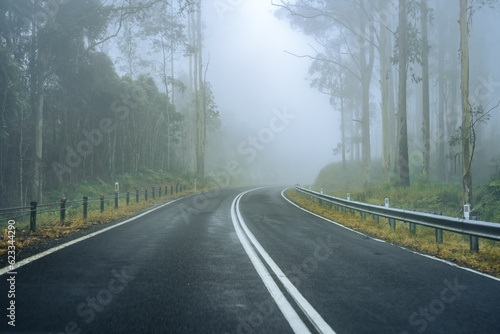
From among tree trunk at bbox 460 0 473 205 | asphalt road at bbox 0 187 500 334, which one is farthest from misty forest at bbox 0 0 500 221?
asphalt road at bbox 0 187 500 334

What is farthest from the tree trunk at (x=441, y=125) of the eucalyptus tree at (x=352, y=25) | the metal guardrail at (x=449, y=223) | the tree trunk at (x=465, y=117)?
the metal guardrail at (x=449, y=223)

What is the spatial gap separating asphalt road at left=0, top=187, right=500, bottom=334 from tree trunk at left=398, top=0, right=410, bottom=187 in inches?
536

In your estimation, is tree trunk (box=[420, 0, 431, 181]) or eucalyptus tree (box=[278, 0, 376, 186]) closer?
tree trunk (box=[420, 0, 431, 181])

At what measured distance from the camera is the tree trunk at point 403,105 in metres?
20.3

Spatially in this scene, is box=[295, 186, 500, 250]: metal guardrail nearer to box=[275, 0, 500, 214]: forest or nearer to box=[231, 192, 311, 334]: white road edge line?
box=[231, 192, 311, 334]: white road edge line

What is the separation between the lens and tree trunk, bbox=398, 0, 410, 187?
20.3m

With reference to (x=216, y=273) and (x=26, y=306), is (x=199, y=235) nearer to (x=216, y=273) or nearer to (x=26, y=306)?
(x=216, y=273)

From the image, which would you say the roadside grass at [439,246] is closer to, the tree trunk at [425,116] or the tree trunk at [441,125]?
the tree trunk at [425,116]

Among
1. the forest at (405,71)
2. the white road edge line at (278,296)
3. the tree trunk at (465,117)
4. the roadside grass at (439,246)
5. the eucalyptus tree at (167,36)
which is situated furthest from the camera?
the eucalyptus tree at (167,36)

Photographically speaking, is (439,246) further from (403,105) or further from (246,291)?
(403,105)

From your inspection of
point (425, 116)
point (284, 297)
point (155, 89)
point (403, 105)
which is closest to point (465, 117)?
point (403, 105)

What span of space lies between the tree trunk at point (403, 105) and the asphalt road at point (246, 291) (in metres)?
13.6

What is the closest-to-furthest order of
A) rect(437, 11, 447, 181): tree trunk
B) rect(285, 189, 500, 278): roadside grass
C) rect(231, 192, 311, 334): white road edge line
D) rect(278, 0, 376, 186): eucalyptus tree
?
rect(231, 192, 311, 334): white road edge line, rect(285, 189, 500, 278): roadside grass, rect(278, 0, 376, 186): eucalyptus tree, rect(437, 11, 447, 181): tree trunk

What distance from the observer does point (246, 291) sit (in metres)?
4.63
